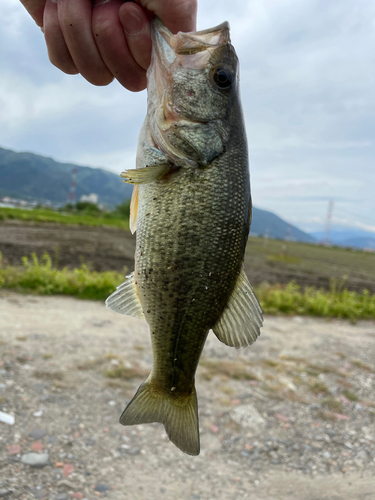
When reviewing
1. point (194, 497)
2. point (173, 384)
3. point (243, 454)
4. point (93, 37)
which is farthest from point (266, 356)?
point (93, 37)

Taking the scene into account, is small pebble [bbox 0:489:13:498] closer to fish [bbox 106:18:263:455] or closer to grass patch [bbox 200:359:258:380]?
fish [bbox 106:18:263:455]

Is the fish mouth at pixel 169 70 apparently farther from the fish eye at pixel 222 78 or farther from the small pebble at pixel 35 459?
the small pebble at pixel 35 459

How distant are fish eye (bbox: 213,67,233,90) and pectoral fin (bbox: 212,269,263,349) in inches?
41.1

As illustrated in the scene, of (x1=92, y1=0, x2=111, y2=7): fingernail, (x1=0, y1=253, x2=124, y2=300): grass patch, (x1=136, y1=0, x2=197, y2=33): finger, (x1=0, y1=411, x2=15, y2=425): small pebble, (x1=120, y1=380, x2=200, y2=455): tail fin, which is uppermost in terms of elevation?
(x1=92, y1=0, x2=111, y2=7): fingernail

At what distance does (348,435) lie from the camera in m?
4.75

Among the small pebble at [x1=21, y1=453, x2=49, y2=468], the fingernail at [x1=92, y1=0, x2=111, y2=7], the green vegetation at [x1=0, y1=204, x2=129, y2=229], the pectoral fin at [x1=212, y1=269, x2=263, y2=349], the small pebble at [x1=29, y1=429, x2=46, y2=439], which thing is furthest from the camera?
the green vegetation at [x1=0, y1=204, x2=129, y2=229]

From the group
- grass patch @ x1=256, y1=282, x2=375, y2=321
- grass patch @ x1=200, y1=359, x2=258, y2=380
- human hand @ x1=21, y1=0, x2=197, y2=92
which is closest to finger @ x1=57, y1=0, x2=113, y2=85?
human hand @ x1=21, y1=0, x2=197, y2=92

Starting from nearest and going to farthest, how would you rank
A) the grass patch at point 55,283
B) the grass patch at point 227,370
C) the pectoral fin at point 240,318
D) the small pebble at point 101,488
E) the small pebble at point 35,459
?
the pectoral fin at point 240,318 < the small pebble at point 101,488 < the small pebble at point 35,459 < the grass patch at point 227,370 < the grass patch at point 55,283

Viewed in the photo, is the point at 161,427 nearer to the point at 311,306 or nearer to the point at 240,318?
the point at 240,318

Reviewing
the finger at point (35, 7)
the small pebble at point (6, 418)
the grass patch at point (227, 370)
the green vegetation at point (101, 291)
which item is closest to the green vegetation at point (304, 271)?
the green vegetation at point (101, 291)

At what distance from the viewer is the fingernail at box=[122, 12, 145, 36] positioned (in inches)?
73.3

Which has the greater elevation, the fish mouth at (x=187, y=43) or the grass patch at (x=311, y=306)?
the fish mouth at (x=187, y=43)

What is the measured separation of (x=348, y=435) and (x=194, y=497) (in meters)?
2.47

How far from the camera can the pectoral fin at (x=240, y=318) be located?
1.80 meters
